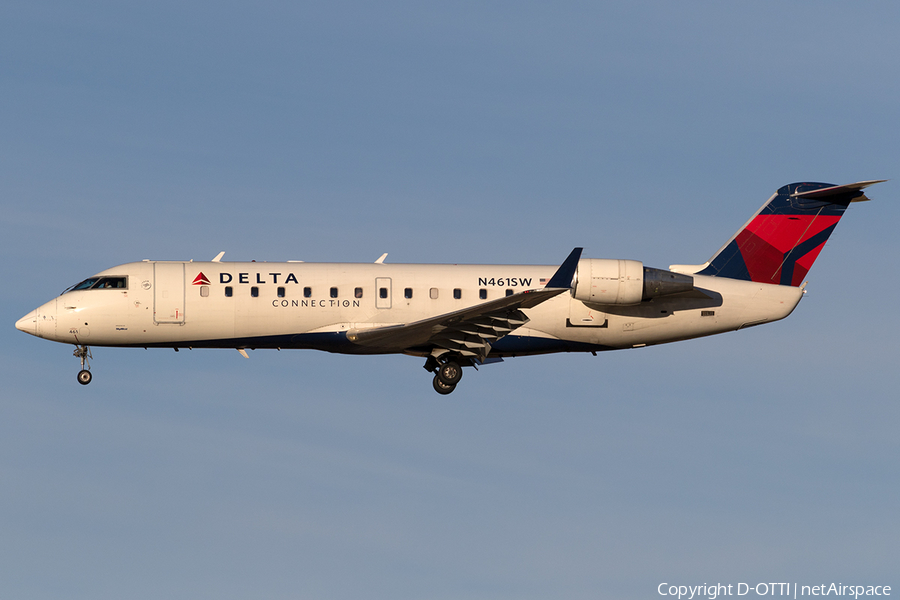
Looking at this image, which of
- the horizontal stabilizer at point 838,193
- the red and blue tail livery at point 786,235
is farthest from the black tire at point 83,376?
the horizontal stabilizer at point 838,193

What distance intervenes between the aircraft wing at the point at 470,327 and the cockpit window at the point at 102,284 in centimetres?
652

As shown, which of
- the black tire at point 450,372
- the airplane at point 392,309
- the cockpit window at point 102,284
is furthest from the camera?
the black tire at point 450,372

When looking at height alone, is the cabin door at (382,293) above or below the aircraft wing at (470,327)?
above

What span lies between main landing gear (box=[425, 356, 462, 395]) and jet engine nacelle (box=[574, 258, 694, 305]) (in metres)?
3.95

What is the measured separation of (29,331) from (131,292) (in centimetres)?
295

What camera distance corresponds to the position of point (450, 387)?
103ft

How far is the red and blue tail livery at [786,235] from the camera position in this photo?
3275 centimetres

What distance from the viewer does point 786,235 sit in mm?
33000

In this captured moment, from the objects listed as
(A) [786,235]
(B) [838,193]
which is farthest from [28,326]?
(B) [838,193]

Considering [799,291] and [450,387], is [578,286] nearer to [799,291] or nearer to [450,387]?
[450,387]

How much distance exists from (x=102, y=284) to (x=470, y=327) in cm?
1029

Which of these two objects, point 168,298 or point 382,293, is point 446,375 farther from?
point 168,298

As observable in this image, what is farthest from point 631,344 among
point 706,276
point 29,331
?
point 29,331

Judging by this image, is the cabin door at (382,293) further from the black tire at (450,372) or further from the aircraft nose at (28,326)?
the aircraft nose at (28,326)
